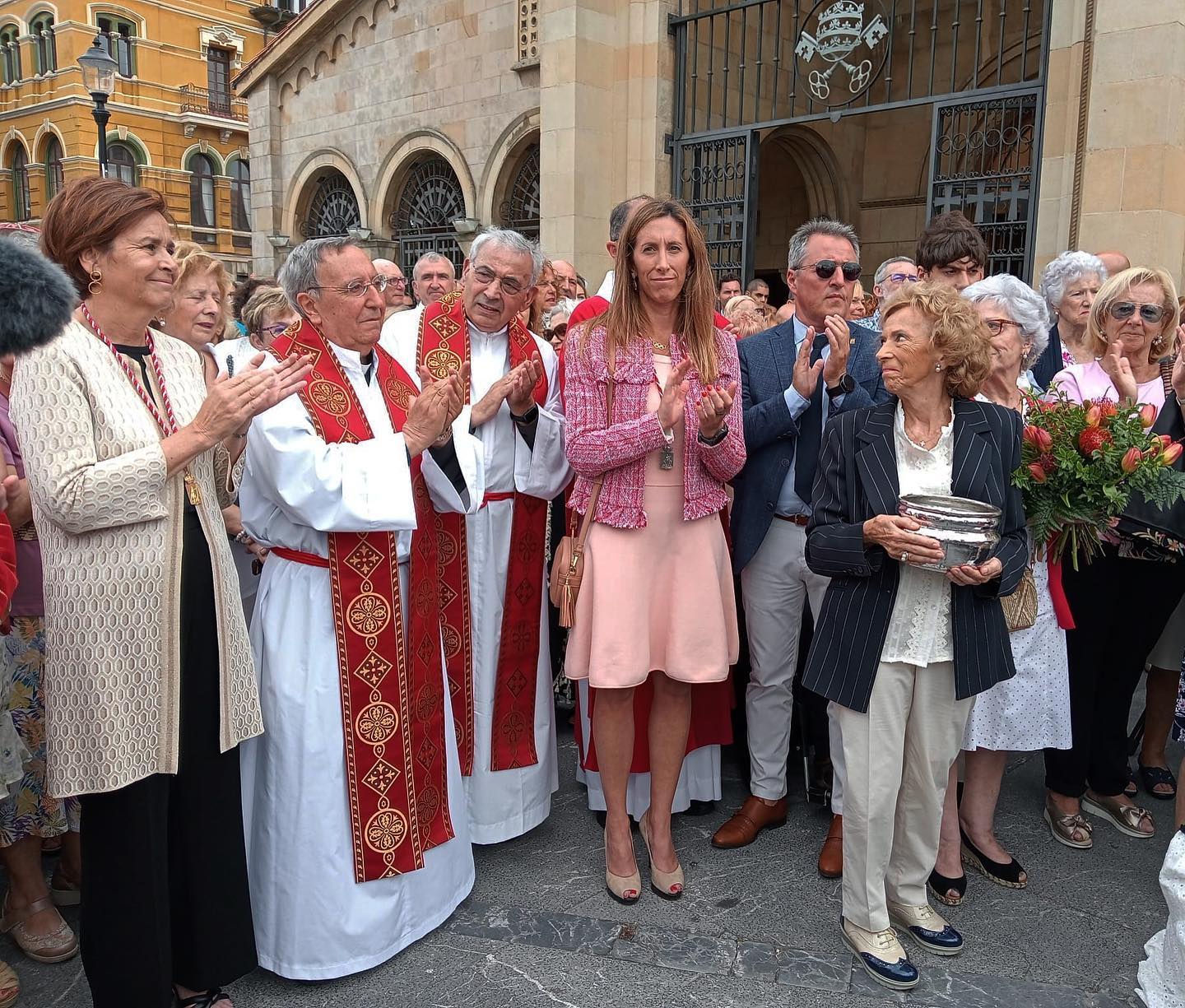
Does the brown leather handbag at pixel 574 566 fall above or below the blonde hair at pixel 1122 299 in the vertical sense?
below

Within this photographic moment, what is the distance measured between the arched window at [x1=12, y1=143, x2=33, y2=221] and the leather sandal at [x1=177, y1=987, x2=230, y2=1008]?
4310 cm

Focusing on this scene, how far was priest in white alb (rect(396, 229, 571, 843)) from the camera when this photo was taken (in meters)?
3.52

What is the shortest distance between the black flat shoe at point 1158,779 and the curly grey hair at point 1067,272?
2240 mm

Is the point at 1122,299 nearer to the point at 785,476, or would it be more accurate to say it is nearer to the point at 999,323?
the point at 999,323

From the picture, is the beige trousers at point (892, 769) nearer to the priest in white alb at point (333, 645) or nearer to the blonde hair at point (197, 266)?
the priest in white alb at point (333, 645)

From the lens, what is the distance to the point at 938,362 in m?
2.90

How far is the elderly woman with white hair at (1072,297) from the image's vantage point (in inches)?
184

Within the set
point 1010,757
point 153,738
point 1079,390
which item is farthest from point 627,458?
point 1010,757

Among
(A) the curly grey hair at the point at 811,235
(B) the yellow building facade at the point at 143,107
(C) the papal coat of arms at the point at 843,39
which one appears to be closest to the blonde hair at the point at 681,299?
(A) the curly grey hair at the point at 811,235

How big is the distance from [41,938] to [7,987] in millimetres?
252

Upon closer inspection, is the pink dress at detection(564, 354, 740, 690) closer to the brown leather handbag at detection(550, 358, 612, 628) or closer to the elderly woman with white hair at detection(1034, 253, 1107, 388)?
the brown leather handbag at detection(550, 358, 612, 628)

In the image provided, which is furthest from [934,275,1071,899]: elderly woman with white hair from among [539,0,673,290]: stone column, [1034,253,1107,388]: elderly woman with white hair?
[539,0,673,290]: stone column

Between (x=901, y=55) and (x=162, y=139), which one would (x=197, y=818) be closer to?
(x=901, y=55)

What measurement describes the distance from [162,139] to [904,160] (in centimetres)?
3320
